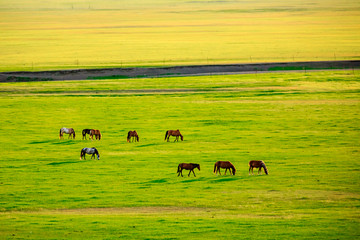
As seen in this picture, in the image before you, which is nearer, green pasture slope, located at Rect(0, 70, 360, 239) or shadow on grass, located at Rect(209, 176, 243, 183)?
green pasture slope, located at Rect(0, 70, 360, 239)

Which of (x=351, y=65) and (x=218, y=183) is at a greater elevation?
(x=351, y=65)

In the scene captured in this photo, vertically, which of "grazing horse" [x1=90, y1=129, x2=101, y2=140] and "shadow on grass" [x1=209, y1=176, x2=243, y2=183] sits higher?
"grazing horse" [x1=90, y1=129, x2=101, y2=140]

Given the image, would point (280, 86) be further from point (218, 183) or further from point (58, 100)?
point (218, 183)

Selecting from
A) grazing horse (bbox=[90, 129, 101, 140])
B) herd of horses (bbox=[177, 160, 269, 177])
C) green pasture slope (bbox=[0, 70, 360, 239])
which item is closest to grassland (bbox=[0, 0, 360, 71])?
green pasture slope (bbox=[0, 70, 360, 239])

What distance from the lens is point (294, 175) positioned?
26.6 metres

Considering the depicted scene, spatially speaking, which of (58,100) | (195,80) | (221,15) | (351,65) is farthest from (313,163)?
(221,15)

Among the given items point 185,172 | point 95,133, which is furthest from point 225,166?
point 95,133

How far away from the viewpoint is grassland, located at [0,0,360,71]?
8662cm

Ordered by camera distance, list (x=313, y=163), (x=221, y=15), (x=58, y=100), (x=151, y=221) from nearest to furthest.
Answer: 1. (x=151, y=221)
2. (x=313, y=163)
3. (x=58, y=100)
4. (x=221, y=15)

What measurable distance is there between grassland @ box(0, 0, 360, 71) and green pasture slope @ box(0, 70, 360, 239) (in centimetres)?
3021

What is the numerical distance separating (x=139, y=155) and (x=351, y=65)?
52.0m

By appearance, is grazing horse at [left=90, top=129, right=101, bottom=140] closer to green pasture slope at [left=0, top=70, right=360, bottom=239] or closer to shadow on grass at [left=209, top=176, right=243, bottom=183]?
green pasture slope at [left=0, top=70, right=360, bottom=239]

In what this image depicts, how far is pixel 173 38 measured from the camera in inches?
4796

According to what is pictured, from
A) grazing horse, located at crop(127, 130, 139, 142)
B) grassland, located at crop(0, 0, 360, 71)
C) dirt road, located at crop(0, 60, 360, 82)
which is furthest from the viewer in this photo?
grassland, located at crop(0, 0, 360, 71)
